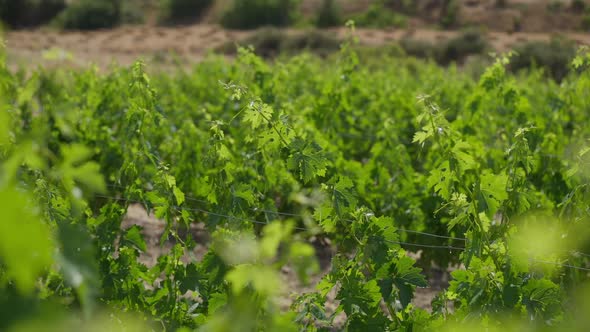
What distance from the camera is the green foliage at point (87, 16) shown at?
29.3 metres

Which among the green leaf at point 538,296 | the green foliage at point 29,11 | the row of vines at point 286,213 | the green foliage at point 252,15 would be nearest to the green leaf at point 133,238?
the row of vines at point 286,213

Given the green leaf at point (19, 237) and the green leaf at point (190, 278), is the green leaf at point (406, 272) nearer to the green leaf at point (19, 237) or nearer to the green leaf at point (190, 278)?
the green leaf at point (190, 278)

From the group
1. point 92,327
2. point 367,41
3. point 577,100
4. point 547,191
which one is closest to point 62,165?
point 92,327

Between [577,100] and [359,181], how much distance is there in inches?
105

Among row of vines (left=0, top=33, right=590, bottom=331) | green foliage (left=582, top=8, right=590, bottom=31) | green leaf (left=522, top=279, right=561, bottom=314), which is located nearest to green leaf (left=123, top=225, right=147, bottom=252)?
row of vines (left=0, top=33, right=590, bottom=331)

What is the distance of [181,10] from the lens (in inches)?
1296

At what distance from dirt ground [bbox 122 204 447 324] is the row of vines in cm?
32

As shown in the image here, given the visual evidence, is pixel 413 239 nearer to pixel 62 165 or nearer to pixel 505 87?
pixel 505 87

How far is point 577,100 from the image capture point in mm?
5793

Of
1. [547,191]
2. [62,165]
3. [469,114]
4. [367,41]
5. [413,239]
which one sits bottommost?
[367,41]

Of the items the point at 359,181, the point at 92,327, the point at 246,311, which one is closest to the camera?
the point at 92,327

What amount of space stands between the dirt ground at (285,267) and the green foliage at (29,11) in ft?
87.0

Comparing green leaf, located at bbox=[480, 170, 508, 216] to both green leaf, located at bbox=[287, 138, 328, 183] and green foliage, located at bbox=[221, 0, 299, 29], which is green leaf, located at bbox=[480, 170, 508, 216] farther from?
green foliage, located at bbox=[221, 0, 299, 29]

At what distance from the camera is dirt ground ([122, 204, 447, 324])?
4.82 metres
